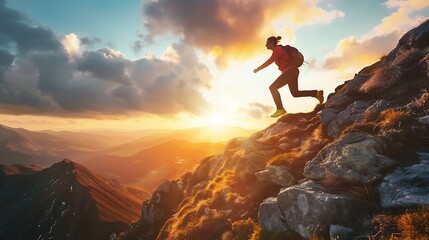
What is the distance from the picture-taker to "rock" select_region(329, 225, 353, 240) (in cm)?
737

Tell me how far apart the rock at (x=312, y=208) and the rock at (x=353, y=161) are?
0.73 meters

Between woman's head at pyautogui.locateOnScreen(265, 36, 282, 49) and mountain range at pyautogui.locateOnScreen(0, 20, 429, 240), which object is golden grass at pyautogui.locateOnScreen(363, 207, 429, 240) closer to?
mountain range at pyautogui.locateOnScreen(0, 20, 429, 240)

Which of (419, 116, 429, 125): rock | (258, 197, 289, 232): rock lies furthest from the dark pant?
(258, 197, 289, 232): rock

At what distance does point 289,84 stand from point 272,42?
2304mm

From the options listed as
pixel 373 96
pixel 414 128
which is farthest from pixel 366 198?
pixel 373 96

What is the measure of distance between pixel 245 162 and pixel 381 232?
1110cm

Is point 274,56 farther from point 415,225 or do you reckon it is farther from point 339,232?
point 415,225

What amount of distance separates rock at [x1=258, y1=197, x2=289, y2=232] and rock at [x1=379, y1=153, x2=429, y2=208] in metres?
3.54

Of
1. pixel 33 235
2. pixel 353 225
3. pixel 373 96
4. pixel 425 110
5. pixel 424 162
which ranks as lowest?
pixel 33 235

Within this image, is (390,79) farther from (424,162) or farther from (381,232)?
(381,232)

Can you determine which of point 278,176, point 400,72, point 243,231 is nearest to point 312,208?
point 278,176

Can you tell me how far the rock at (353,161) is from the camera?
351 inches

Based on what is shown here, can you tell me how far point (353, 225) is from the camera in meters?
7.73

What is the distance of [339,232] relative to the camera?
24.7 ft
